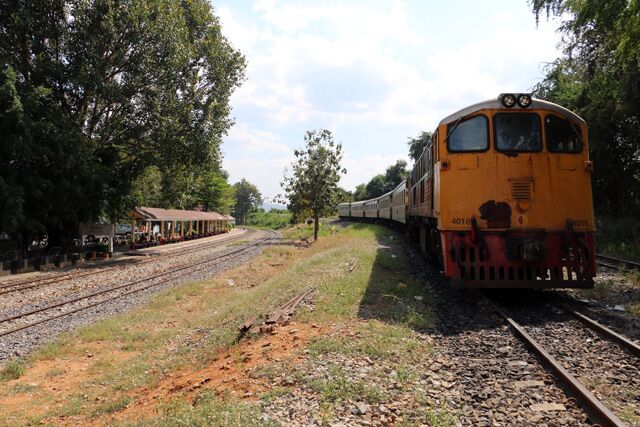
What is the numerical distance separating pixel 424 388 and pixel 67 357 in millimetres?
7546

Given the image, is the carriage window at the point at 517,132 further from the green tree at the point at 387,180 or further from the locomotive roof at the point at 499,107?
the green tree at the point at 387,180

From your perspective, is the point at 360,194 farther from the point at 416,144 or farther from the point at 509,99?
the point at 509,99

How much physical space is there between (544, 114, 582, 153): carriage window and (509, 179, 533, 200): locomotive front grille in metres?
0.84

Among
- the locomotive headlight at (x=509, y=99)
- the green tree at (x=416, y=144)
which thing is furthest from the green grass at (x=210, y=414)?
the green tree at (x=416, y=144)

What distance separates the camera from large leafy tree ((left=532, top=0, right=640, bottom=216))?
453 inches

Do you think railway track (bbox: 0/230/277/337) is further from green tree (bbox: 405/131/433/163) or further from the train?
green tree (bbox: 405/131/433/163)

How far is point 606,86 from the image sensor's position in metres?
16.8

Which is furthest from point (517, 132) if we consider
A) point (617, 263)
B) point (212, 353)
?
point (617, 263)

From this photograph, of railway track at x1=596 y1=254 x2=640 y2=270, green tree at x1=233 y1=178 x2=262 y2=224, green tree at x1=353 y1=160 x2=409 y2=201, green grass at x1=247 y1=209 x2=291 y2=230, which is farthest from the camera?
green tree at x1=233 y1=178 x2=262 y2=224

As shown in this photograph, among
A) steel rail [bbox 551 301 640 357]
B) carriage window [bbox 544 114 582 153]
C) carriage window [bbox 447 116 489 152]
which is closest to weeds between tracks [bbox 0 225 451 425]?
steel rail [bbox 551 301 640 357]

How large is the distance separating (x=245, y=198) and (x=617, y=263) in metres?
129

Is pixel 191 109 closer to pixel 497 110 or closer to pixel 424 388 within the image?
pixel 497 110

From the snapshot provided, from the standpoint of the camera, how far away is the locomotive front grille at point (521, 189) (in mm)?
8438

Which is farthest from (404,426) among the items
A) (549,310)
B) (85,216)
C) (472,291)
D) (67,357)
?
(85,216)
